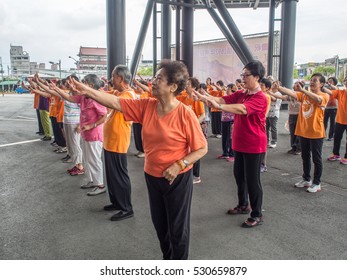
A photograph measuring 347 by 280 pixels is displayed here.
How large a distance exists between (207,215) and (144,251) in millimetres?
1262

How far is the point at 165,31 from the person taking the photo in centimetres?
1328

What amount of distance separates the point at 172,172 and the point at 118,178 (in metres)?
2.03

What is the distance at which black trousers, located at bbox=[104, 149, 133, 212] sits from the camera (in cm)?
430

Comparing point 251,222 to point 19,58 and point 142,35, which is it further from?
point 19,58

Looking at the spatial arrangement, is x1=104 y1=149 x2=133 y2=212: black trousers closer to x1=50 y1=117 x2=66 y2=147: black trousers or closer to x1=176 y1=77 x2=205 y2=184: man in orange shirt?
x1=176 y1=77 x2=205 y2=184: man in orange shirt

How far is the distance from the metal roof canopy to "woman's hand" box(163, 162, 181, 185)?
178 inches

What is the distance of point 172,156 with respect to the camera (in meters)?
2.57

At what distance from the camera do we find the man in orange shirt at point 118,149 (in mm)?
4156

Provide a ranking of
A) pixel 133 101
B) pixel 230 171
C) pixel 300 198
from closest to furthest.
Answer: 1. pixel 133 101
2. pixel 300 198
3. pixel 230 171

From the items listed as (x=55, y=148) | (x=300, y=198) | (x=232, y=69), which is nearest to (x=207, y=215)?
(x=300, y=198)

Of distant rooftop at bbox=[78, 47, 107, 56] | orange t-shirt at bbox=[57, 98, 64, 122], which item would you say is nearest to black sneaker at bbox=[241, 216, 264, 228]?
orange t-shirt at bbox=[57, 98, 64, 122]

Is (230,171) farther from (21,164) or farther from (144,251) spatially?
(21,164)

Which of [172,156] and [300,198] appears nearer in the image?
[172,156]

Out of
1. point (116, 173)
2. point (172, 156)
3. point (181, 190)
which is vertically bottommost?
point (116, 173)
